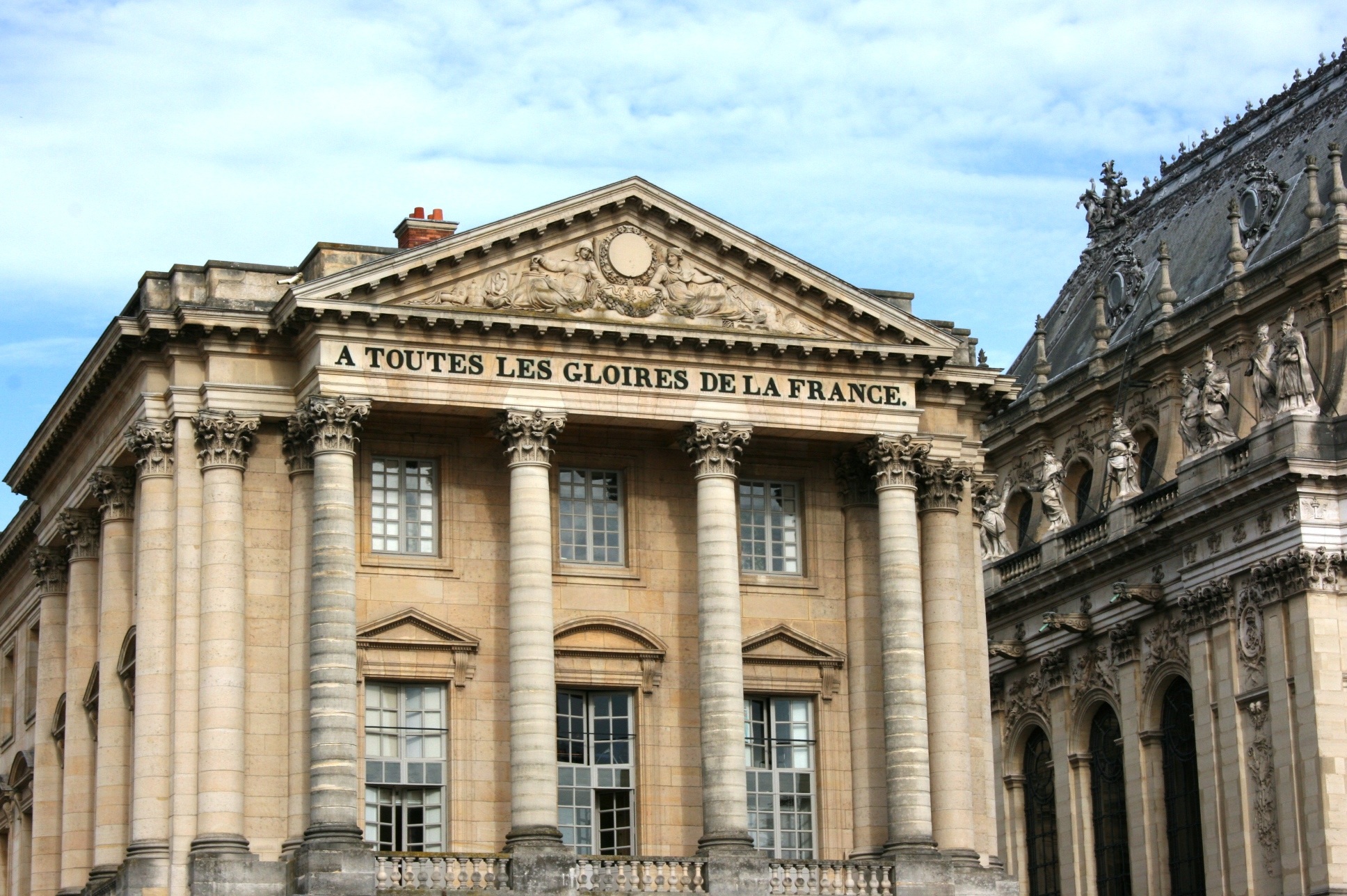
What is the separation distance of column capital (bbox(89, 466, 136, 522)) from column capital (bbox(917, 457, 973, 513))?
16124mm

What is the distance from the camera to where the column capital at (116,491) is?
2200 inches

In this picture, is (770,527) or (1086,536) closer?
(770,527)

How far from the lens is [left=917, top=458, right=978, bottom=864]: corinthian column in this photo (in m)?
54.4

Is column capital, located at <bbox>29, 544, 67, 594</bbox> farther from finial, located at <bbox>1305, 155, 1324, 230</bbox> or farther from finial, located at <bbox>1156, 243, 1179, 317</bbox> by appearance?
finial, located at <bbox>1156, 243, 1179, 317</bbox>

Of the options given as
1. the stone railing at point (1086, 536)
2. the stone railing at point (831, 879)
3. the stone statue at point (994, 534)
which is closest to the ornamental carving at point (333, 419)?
the stone railing at point (831, 879)

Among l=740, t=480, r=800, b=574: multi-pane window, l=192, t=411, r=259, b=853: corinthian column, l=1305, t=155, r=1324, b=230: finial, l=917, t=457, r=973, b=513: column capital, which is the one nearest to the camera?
l=192, t=411, r=259, b=853: corinthian column

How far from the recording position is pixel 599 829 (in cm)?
5381

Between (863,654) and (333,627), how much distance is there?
11.5 metres

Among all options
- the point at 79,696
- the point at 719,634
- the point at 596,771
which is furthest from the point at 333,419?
the point at 79,696

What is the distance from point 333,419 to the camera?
169 feet

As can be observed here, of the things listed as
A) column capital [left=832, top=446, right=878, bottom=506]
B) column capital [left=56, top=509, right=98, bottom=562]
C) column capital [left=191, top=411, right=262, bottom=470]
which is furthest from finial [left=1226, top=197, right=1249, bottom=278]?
column capital [left=191, top=411, right=262, bottom=470]

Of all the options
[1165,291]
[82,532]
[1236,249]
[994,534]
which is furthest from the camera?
[994,534]

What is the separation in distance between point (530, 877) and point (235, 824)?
18.1ft

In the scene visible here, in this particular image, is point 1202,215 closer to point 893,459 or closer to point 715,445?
point 893,459
